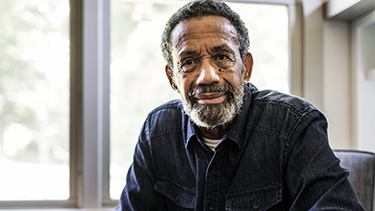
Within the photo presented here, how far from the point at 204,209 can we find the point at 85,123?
0.90m

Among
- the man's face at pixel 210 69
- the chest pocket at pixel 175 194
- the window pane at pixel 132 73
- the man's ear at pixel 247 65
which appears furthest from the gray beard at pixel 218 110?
the window pane at pixel 132 73

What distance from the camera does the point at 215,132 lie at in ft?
4.22

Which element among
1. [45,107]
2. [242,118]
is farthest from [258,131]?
[45,107]

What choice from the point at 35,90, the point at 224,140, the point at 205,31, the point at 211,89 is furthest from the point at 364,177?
the point at 35,90

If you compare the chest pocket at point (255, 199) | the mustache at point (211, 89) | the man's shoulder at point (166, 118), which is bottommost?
the chest pocket at point (255, 199)

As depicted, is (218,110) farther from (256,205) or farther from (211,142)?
(256,205)

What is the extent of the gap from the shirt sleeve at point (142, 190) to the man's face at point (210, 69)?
0.26 m

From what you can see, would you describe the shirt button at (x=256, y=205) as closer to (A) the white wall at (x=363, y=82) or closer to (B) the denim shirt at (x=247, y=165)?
(B) the denim shirt at (x=247, y=165)

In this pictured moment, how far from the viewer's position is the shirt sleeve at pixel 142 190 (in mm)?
1291

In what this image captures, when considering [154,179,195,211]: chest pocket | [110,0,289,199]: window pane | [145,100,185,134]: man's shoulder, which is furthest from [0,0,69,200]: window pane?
[154,179,195,211]: chest pocket

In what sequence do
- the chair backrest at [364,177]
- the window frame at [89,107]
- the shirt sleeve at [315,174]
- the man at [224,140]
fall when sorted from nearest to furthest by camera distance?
the shirt sleeve at [315,174] → the man at [224,140] → the chair backrest at [364,177] → the window frame at [89,107]

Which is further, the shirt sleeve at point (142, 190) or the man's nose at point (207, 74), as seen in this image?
the shirt sleeve at point (142, 190)

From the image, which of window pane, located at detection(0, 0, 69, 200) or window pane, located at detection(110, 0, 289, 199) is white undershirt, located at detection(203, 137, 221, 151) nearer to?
window pane, located at detection(110, 0, 289, 199)

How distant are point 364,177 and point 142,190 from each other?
79 cm
